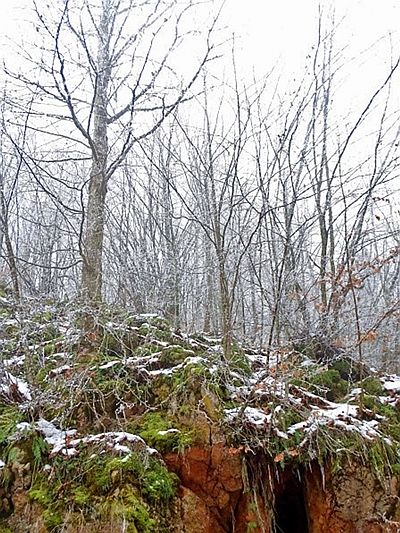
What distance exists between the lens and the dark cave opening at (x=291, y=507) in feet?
13.4

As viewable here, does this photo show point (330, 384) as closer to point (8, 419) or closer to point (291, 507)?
point (291, 507)

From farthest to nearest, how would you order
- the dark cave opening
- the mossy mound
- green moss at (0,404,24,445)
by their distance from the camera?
the dark cave opening < green moss at (0,404,24,445) < the mossy mound

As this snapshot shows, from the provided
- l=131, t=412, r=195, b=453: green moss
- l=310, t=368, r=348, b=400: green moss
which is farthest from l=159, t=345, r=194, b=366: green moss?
l=310, t=368, r=348, b=400: green moss

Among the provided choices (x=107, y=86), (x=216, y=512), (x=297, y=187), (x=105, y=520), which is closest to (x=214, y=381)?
(x=216, y=512)

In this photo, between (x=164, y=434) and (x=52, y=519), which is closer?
(x=52, y=519)

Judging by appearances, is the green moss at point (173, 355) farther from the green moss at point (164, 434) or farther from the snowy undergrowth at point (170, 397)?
the green moss at point (164, 434)

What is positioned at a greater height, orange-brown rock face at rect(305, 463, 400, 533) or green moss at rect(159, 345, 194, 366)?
green moss at rect(159, 345, 194, 366)

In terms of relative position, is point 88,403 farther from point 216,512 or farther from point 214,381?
point 216,512

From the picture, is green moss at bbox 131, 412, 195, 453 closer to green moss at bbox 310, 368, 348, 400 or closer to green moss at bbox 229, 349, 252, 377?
green moss at bbox 229, 349, 252, 377

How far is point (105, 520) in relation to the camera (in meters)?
3.18

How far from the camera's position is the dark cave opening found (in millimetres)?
4086

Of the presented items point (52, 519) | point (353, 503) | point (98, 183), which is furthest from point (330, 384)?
point (98, 183)

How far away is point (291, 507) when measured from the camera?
13.9ft

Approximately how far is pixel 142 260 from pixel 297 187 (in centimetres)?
291
